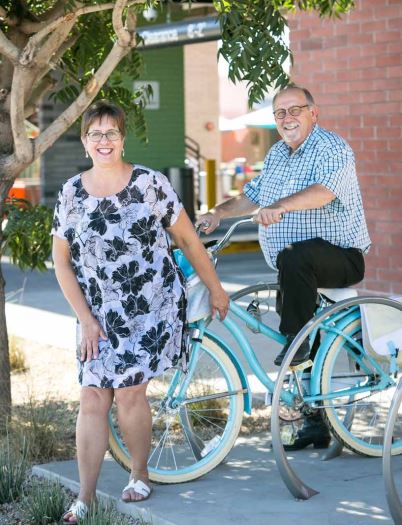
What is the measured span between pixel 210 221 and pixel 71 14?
4.50 ft

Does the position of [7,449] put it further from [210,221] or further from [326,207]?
[326,207]

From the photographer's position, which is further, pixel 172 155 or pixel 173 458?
pixel 172 155

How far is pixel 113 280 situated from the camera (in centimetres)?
481

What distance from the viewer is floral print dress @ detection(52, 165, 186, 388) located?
Answer: 479 cm

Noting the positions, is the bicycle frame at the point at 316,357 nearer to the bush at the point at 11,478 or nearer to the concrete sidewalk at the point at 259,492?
the concrete sidewalk at the point at 259,492

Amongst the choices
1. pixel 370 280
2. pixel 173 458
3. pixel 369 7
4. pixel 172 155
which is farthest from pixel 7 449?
pixel 172 155

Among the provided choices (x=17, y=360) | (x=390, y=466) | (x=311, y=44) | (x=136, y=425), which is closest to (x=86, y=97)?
(x=136, y=425)

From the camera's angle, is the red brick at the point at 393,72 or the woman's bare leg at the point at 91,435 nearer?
the woman's bare leg at the point at 91,435

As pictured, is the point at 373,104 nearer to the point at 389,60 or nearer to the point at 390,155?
the point at 389,60

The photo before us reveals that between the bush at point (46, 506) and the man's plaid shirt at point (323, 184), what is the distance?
1503 mm

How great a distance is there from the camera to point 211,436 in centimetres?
623

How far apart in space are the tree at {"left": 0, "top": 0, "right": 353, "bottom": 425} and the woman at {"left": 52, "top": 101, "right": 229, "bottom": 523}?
3.20 ft

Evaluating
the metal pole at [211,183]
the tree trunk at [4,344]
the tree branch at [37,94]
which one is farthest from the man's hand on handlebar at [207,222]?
the metal pole at [211,183]

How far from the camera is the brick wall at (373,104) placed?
30.9 feet
